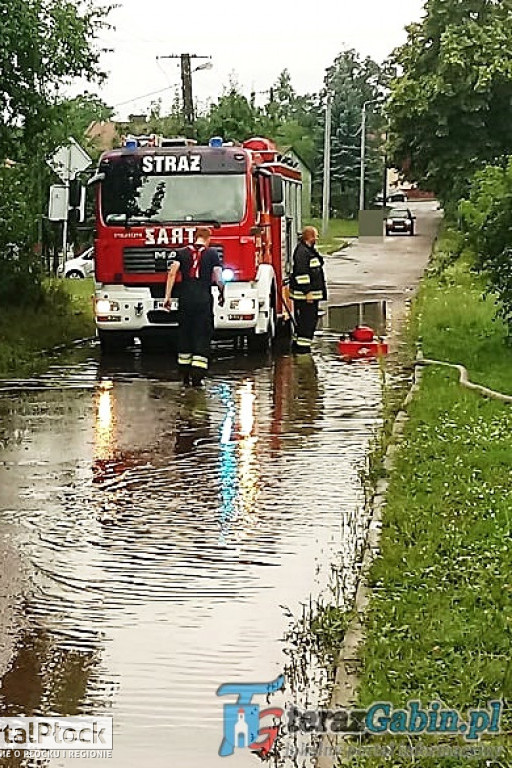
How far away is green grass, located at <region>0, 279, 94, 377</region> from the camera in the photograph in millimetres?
18703

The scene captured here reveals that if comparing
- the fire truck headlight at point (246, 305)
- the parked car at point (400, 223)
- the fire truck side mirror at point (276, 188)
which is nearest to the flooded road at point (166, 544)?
the fire truck headlight at point (246, 305)

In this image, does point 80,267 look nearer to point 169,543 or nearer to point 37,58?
point 37,58

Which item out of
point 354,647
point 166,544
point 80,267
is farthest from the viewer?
point 80,267

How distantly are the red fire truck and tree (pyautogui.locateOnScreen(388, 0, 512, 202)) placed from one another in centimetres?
2671

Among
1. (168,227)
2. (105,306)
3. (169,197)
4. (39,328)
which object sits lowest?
(39,328)

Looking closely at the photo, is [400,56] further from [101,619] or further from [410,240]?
[101,619]

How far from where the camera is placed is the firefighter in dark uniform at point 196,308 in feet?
55.5

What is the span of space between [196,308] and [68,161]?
7.12 m

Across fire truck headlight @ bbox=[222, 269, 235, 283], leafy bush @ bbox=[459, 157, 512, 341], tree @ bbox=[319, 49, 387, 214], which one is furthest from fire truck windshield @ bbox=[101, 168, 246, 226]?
tree @ bbox=[319, 49, 387, 214]

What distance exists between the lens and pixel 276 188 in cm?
2053

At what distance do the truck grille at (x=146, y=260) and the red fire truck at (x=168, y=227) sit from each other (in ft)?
0.04

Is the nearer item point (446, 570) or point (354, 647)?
point (354, 647)

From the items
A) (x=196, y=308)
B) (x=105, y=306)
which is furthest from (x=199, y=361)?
(x=105, y=306)

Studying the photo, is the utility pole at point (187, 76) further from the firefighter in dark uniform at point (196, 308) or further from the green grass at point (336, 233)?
the firefighter in dark uniform at point (196, 308)
